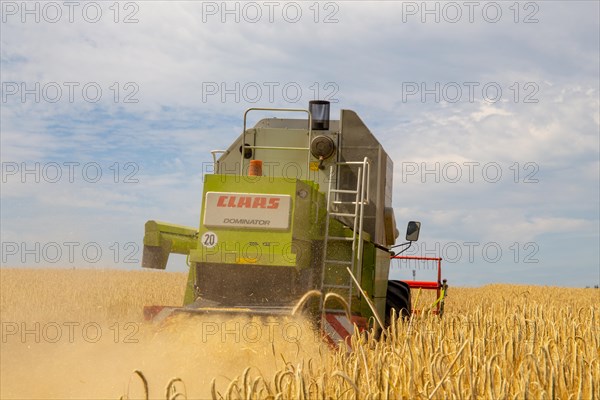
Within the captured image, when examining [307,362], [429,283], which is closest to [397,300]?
[429,283]

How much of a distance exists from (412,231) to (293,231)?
329cm

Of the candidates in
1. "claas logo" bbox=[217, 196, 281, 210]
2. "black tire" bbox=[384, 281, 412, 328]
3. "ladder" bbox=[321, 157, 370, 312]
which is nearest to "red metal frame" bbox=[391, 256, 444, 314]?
"black tire" bbox=[384, 281, 412, 328]

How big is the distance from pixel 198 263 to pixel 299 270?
1.01 meters

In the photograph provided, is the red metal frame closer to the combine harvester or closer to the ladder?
the combine harvester

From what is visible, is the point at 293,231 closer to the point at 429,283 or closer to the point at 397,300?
the point at 397,300

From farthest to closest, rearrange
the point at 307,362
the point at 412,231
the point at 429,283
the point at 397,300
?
the point at 429,283, the point at 412,231, the point at 397,300, the point at 307,362

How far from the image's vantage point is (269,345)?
20.4ft

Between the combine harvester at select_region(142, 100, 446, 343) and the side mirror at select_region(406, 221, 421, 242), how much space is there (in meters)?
0.43

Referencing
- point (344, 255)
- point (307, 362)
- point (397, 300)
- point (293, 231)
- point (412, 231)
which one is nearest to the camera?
point (307, 362)

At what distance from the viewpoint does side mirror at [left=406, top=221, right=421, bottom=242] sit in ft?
33.3

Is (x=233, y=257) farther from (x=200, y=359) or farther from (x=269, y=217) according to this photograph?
(x=200, y=359)

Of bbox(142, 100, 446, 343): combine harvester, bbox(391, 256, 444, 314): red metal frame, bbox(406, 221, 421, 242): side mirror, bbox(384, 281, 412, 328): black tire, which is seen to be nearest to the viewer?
bbox(142, 100, 446, 343): combine harvester

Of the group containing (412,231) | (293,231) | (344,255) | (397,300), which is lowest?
(397,300)

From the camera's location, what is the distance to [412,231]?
1017cm
